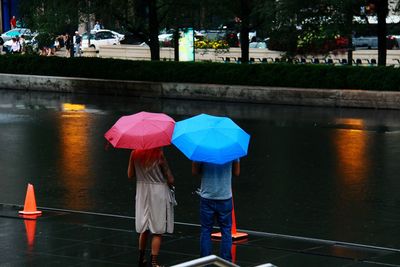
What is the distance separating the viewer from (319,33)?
27.9 meters

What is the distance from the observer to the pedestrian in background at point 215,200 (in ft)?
27.7

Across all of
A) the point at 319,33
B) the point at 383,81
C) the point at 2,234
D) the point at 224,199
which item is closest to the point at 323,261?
the point at 224,199

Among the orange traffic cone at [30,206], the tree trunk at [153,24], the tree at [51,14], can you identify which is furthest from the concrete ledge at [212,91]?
the orange traffic cone at [30,206]

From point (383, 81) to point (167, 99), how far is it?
6635 millimetres

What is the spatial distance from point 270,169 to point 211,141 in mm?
6962

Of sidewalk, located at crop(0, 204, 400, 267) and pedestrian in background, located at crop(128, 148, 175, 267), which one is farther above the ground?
pedestrian in background, located at crop(128, 148, 175, 267)

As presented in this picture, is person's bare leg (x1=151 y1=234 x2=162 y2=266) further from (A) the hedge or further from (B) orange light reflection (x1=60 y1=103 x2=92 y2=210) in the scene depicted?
(A) the hedge

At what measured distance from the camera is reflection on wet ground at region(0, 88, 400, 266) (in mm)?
11391

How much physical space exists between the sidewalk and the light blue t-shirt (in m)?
0.92

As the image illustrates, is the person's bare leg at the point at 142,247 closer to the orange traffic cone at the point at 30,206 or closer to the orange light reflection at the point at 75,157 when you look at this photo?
the orange traffic cone at the point at 30,206

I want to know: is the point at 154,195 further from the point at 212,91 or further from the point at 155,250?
the point at 212,91

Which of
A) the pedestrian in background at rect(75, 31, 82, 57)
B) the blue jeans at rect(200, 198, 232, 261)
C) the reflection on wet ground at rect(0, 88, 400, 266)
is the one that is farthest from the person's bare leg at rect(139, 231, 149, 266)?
the pedestrian in background at rect(75, 31, 82, 57)

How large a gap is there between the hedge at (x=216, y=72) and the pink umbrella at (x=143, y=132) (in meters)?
17.5

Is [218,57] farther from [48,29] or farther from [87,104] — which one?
[87,104]
